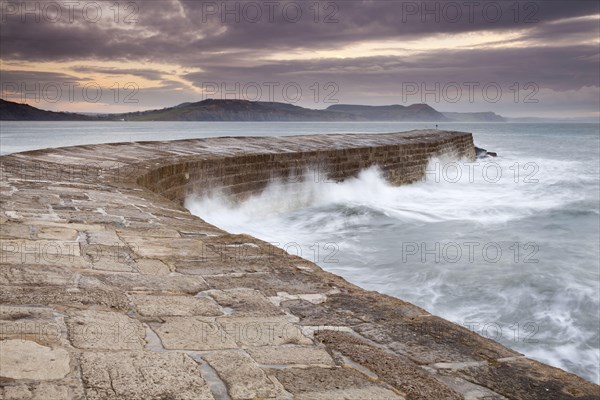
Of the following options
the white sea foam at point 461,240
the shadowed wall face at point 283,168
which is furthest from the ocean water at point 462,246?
the shadowed wall face at point 283,168

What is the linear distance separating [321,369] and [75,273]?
167 cm

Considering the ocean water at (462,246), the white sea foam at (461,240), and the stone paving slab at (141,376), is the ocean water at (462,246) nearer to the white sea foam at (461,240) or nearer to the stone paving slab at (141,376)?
the white sea foam at (461,240)

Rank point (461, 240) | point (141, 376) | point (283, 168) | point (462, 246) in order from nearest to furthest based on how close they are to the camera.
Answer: point (141, 376), point (462, 246), point (461, 240), point (283, 168)

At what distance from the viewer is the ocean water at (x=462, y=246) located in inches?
251

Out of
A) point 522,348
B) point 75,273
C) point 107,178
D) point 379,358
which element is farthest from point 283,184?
point 379,358

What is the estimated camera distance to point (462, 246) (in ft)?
31.9

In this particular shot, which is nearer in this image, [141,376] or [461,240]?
[141,376]

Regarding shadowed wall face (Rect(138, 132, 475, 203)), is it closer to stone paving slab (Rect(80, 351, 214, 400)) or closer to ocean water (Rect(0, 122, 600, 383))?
ocean water (Rect(0, 122, 600, 383))

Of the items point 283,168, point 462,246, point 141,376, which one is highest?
point 283,168

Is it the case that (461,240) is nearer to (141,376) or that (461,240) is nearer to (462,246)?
(462,246)

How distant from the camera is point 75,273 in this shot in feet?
11.0

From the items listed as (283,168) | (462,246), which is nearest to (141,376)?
(462,246)

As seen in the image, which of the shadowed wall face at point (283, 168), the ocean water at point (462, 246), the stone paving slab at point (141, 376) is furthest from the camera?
the shadowed wall face at point (283, 168)

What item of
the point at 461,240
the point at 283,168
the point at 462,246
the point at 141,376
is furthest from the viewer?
the point at 283,168
